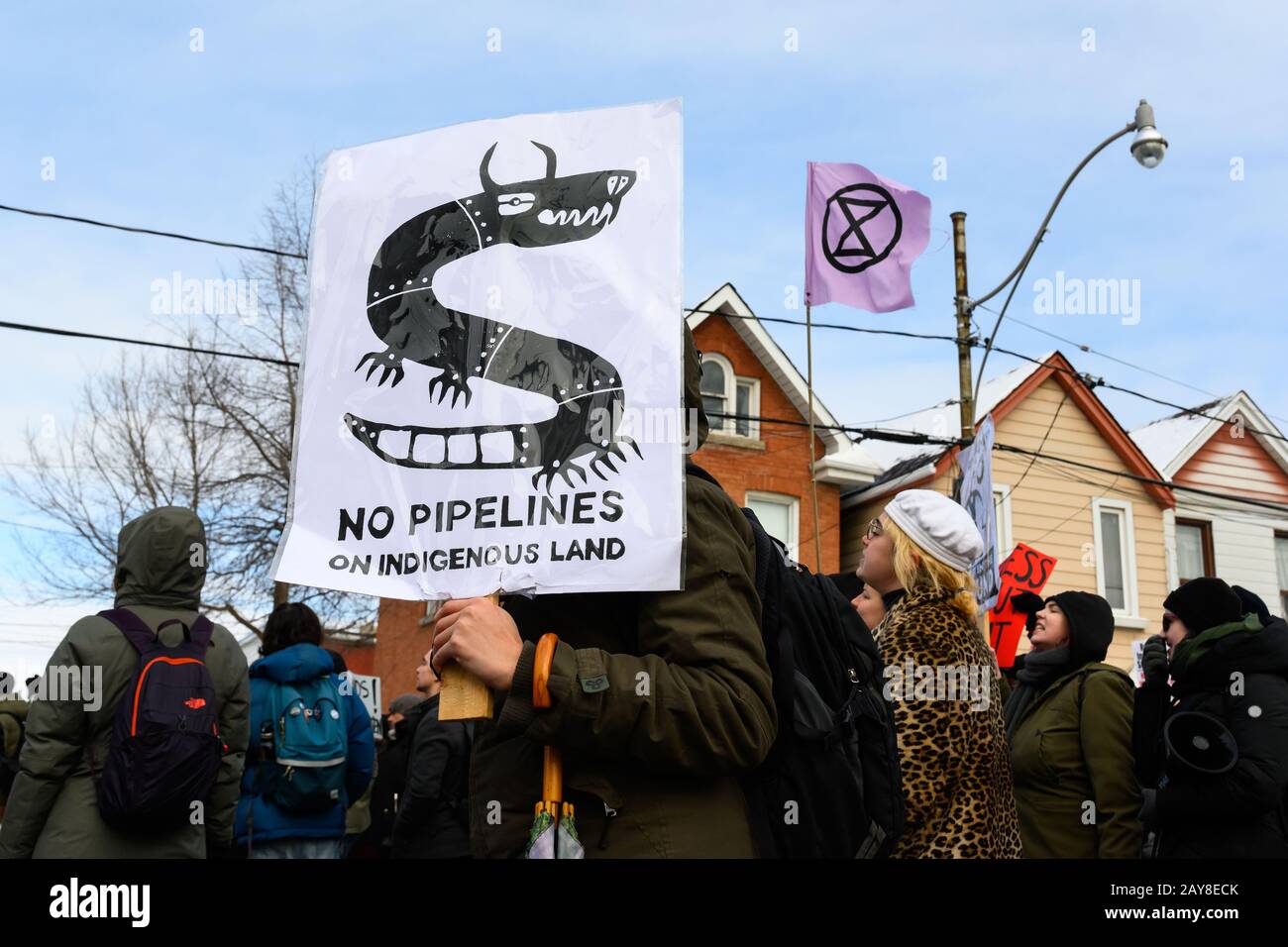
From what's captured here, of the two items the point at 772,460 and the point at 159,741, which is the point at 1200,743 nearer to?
the point at 159,741

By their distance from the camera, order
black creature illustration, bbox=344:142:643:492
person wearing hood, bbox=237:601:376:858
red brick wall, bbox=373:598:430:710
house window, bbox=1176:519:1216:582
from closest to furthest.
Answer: black creature illustration, bbox=344:142:643:492
person wearing hood, bbox=237:601:376:858
house window, bbox=1176:519:1216:582
red brick wall, bbox=373:598:430:710

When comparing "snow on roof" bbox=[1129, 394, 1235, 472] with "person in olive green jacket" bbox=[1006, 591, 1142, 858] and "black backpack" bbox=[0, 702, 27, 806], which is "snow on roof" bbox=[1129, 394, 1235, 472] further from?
"black backpack" bbox=[0, 702, 27, 806]

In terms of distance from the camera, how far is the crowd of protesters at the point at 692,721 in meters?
2.47

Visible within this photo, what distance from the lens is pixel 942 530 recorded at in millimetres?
3875

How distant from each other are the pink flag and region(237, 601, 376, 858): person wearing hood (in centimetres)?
760

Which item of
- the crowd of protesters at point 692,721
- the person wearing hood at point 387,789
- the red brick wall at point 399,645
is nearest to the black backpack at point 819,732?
the crowd of protesters at point 692,721

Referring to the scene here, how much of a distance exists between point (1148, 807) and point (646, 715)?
3.31 meters

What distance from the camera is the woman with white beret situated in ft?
11.6

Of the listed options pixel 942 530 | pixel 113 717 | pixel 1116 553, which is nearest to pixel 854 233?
pixel 942 530

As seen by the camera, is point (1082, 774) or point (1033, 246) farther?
point (1033, 246)

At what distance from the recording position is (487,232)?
294 cm

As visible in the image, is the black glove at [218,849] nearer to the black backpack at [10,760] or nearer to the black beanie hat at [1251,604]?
the black backpack at [10,760]

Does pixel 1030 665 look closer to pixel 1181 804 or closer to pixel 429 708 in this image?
pixel 1181 804

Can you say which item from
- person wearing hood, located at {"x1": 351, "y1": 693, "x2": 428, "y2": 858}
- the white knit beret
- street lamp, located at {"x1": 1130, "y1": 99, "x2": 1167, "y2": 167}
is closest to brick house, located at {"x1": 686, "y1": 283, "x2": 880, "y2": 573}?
street lamp, located at {"x1": 1130, "y1": 99, "x2": 1167, "y2": 167}
